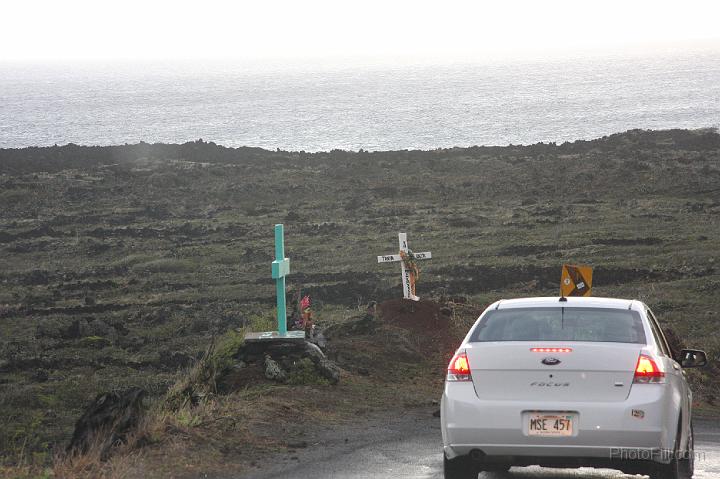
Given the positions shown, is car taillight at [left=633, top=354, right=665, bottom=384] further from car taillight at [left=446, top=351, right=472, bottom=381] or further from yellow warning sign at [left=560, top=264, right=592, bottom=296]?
yellow warning sign at [left=560, top=264, right=592, bottom=296]

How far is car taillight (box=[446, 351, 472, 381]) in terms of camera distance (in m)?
7.95

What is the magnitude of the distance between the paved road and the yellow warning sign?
145 inches

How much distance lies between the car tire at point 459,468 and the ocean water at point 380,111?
3148 inches

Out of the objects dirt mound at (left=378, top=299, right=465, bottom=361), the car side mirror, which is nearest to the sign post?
dirt mound at (left=378, top=299, right=465, bottom=361)

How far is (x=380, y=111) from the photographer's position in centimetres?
12962

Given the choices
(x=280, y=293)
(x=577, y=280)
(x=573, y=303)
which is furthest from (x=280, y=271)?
(x=573, y=303)

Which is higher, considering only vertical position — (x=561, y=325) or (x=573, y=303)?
(x=573, y=303)

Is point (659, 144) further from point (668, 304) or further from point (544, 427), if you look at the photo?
point (544, 427)

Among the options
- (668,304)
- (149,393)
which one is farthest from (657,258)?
(149,393)

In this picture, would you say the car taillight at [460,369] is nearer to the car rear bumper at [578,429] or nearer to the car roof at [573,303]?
the car rear bumper at [578,429]

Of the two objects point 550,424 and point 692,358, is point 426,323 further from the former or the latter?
point 550,424

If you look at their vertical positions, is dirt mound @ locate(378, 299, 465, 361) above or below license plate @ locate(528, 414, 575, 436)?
below

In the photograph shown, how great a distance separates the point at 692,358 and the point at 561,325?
54.6 inches

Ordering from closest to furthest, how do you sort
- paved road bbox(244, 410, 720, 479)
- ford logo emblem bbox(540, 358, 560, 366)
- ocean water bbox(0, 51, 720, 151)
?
ford logo emblem bbox(540, 358, 560, 366), paved road bbox(244, 410, 720, 479), ocean water bbox(0, 51, 720, 151)
